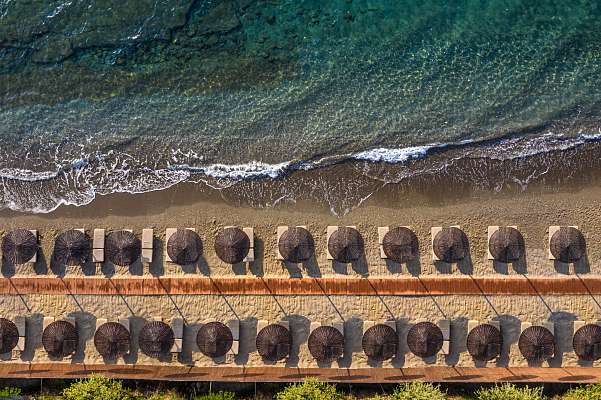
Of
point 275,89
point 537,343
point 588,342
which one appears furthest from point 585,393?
point 275,89

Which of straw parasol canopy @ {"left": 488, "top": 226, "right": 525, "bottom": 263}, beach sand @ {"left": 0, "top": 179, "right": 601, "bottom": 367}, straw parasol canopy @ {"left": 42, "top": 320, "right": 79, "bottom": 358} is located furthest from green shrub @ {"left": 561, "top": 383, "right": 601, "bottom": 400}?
straw parasol canopy @ {"left": 42, "top": 320, "right": 79, "bottom": 358}

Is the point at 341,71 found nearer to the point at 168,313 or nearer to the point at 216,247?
the point at 216,247

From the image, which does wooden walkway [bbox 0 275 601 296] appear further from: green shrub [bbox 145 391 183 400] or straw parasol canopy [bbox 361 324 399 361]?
green shrub [bbox 145 391 183 400]

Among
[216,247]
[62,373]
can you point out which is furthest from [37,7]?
[62,373]

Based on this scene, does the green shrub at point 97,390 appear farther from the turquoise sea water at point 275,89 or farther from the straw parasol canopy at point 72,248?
the turquoise sea water at point 275,89

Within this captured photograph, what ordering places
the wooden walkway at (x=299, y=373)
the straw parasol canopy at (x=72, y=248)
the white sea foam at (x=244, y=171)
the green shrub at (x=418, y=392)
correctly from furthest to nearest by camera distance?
the white sea foam at (x=244, y=171) → the straw parasol canopy at (x=72, y=248) → the wooden walkway at (x=299, y=373) → the green shrub at (x=418, y=392)

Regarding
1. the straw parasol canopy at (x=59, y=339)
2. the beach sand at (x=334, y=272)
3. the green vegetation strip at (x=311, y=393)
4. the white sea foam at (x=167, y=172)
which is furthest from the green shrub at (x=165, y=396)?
the white sea foam at (x=167, y=172)
